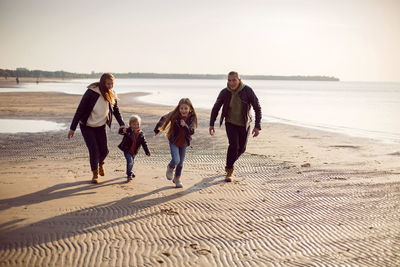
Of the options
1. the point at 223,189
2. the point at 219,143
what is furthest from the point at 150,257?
the point at 219,143

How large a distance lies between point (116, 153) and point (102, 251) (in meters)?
5.92

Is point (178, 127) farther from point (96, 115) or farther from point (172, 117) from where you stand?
point (96, 115)

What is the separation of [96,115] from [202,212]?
275cm

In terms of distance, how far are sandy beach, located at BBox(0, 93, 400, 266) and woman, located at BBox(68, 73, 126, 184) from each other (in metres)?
0.63

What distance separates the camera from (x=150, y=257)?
12.5 feet

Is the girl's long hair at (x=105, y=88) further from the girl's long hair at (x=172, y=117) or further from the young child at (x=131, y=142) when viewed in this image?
the girl's long hair at (x=172, y=117)

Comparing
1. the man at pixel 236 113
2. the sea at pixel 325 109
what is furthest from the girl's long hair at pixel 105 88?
the sea at pixel 325 109

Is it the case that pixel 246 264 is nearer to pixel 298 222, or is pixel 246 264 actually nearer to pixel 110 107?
pixel 298 222

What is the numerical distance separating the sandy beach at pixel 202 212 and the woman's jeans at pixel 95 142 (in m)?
0.46

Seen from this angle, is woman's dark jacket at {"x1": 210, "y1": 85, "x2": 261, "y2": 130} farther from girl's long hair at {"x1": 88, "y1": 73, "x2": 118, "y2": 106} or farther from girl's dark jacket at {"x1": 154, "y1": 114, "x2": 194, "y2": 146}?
girl's long hair at {"x1": 88, "y1": 73, "x2": 118, "y2": 106}

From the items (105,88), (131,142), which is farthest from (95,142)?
(105,88)

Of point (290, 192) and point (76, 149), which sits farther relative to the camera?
point (76, 149)

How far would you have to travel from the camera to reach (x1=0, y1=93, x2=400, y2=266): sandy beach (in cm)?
388

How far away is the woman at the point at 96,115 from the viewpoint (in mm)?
6395
